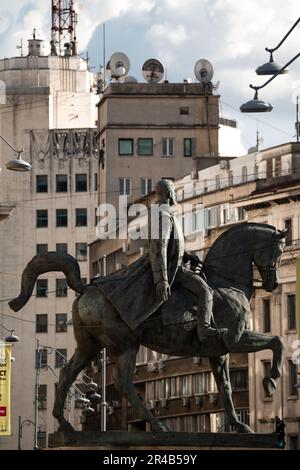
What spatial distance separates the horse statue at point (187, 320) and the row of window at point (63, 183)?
446 feet

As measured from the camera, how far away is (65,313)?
178 m

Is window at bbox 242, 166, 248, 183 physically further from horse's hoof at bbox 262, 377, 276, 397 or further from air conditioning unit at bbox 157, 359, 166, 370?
horse's hoof at bbox 262, 377, 276, 397

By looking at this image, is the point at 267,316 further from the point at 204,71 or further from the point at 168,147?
the point at 204,71

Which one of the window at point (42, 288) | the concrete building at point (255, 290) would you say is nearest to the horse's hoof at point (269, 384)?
the concrete building at point (255, 290)

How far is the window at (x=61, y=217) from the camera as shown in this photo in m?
180

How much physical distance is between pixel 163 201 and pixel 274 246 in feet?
7.26

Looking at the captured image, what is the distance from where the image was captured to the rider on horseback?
42531 mm

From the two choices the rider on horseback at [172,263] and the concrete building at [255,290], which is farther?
the concrete building at [255,290]

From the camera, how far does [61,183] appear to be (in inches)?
7156

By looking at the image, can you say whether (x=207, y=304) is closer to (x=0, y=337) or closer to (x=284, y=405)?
(x=284, y=405)

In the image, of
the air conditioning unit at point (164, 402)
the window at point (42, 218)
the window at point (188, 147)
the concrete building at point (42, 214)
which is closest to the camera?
the air conditioning unit at point (164, 402)

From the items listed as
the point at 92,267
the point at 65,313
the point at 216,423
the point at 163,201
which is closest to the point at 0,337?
the point at 65,313

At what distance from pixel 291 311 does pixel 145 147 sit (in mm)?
42947

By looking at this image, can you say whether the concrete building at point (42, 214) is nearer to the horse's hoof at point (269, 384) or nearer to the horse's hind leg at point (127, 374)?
the horse's hind leg at point (127, 374)
